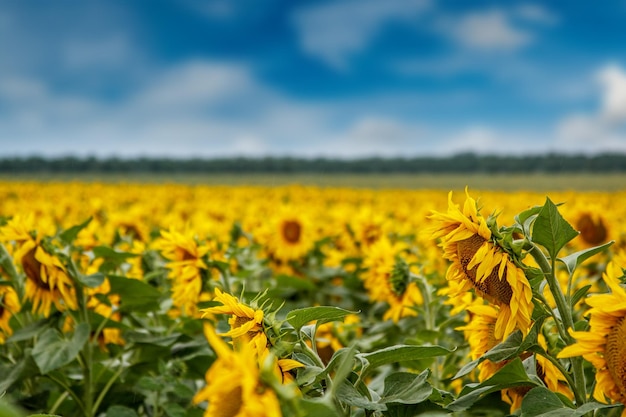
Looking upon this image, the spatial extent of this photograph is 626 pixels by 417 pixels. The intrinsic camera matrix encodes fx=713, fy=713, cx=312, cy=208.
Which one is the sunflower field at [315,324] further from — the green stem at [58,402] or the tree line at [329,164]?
the tree line at [329,164]

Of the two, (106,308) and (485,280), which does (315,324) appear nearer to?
(485,280)

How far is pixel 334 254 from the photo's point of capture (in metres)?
5.25

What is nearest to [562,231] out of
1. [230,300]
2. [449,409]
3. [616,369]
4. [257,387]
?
[616,369]

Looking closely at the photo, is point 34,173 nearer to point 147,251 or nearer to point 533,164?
point 533,164

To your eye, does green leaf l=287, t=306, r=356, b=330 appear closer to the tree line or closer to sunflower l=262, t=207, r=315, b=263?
sunflower l=262, t=207, r=315, b=263

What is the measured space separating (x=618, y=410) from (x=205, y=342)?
1.57 meters

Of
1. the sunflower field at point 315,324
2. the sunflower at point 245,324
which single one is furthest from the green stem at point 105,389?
the sunflower at point 245,324

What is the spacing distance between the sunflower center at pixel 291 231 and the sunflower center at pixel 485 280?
3.89m

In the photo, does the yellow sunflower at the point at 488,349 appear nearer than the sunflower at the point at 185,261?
Yes

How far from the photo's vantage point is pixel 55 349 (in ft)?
8.02

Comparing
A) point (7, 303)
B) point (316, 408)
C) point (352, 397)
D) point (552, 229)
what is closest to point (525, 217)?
point (552, 229)

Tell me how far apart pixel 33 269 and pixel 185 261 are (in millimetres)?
569

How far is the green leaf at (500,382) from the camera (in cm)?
147

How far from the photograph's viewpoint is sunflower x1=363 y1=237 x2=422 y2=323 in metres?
3.22
